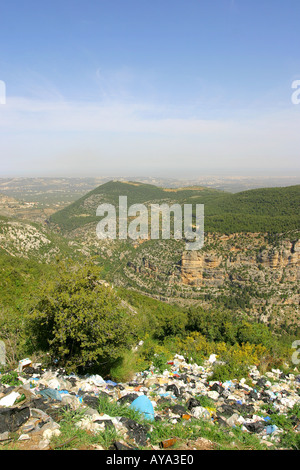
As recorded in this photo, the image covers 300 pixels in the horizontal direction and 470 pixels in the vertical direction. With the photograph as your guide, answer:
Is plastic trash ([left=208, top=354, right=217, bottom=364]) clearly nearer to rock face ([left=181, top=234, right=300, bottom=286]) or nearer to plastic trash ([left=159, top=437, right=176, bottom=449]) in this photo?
plastic trash ([left=159, top=437, right=176, bottom=449])

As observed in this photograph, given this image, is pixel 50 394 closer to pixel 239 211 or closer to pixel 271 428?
pixel 271 428

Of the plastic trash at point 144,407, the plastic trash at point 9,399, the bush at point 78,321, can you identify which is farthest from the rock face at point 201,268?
the plastic trash at point 9,399

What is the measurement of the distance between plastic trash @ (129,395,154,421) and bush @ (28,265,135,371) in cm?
176

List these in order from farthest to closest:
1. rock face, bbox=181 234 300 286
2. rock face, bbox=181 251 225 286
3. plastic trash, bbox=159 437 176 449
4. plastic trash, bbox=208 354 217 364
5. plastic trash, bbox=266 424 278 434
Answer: rock face, bbox=181 251 225 286, rock face, bbox=181 234 300 286, plastic trash, bbox=208 354 217 364, plastic trash, bbox=266 424 278 434, plastic trash, bbox=159 437 176 449

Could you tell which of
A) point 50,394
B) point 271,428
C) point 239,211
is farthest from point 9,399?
point 239,211

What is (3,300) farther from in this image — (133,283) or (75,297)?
(133,283)

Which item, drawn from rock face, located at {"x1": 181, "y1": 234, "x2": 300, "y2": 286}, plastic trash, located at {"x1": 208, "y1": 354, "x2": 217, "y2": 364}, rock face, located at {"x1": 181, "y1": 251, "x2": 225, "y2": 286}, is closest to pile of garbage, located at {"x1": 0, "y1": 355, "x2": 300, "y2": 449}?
plastic trash, located at {"x1": 208, "y1": 354, "x2": 217, "y2": 364}

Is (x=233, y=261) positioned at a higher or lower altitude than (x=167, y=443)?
lower

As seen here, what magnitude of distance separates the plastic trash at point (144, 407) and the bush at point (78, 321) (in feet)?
5.76

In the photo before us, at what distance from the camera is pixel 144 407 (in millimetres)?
4922

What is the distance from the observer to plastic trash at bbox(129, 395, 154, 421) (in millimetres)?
4727

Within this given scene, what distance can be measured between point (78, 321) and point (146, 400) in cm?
241

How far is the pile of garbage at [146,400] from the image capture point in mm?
3834
